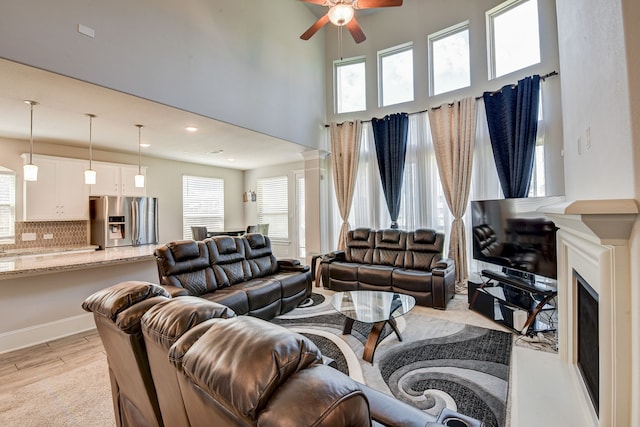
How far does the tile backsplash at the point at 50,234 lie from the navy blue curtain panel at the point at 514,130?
7184 mm

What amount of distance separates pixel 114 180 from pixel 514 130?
272 inches

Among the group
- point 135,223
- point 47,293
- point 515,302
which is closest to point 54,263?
point 47,293

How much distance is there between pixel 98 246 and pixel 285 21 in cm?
524

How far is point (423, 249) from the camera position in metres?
4.71

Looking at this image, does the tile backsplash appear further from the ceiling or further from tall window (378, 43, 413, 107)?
tall window (378, 43, 413, 107)

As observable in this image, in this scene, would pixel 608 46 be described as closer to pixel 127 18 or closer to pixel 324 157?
pixel 127 18

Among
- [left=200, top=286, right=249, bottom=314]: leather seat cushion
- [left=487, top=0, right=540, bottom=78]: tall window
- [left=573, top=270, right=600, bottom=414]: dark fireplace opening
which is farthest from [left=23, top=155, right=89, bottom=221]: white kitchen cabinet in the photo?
[left=487, top=0, right=540, bottom=78]: tall window

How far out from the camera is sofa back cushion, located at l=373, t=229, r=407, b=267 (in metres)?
4.86

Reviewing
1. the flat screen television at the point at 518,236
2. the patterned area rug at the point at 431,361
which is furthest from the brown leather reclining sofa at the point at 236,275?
the flat screen television at the point at 518,236

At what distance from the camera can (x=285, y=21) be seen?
5.28m

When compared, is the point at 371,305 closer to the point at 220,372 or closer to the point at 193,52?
the point at 220,372

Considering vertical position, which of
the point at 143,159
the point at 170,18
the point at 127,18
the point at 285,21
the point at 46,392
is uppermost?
the point at 285,21

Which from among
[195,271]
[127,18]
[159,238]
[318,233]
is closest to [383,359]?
[195,271]

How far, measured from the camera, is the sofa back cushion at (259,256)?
13.6 ft
